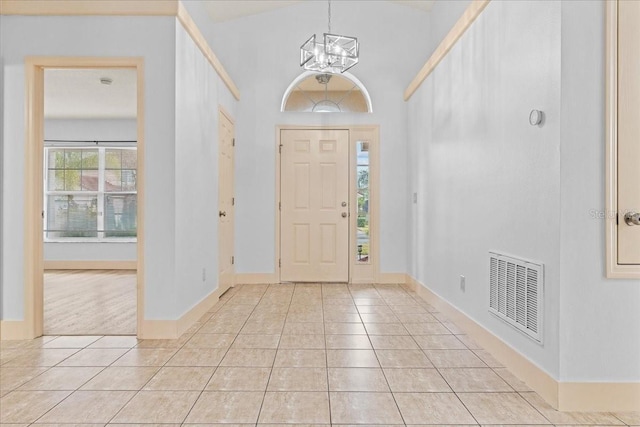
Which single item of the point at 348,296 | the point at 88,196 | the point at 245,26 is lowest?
the point at 348,296

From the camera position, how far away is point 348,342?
3.32 metres

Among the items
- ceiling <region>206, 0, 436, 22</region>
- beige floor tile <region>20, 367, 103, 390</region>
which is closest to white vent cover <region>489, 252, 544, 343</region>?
beige floor tile <region>20, 367, 103, 390</region>

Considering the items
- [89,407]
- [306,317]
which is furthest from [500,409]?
[306,317]

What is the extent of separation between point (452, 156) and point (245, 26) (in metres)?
3.53

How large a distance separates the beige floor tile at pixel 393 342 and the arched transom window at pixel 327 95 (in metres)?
3.44

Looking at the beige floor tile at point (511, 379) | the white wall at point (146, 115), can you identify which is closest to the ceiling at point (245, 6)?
the white wall at point (146, 115)

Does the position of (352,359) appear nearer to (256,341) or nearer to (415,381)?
(415,381)

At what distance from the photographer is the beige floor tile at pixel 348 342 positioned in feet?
10.5

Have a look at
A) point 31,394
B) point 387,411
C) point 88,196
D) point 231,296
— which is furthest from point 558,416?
point 88,196

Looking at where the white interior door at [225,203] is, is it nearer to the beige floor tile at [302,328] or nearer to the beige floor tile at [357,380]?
the beige floor tile at [302,328]

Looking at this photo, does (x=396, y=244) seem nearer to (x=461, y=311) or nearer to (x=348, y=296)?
(x=348, y=296)

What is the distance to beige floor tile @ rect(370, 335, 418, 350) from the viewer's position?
321 centimetres

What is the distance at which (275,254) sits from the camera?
5980 mm

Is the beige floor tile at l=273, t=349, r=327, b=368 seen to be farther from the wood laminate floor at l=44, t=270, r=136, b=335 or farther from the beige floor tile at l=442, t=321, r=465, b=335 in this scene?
the wood laminate floor at l=44, t=270, r=136, b=335
